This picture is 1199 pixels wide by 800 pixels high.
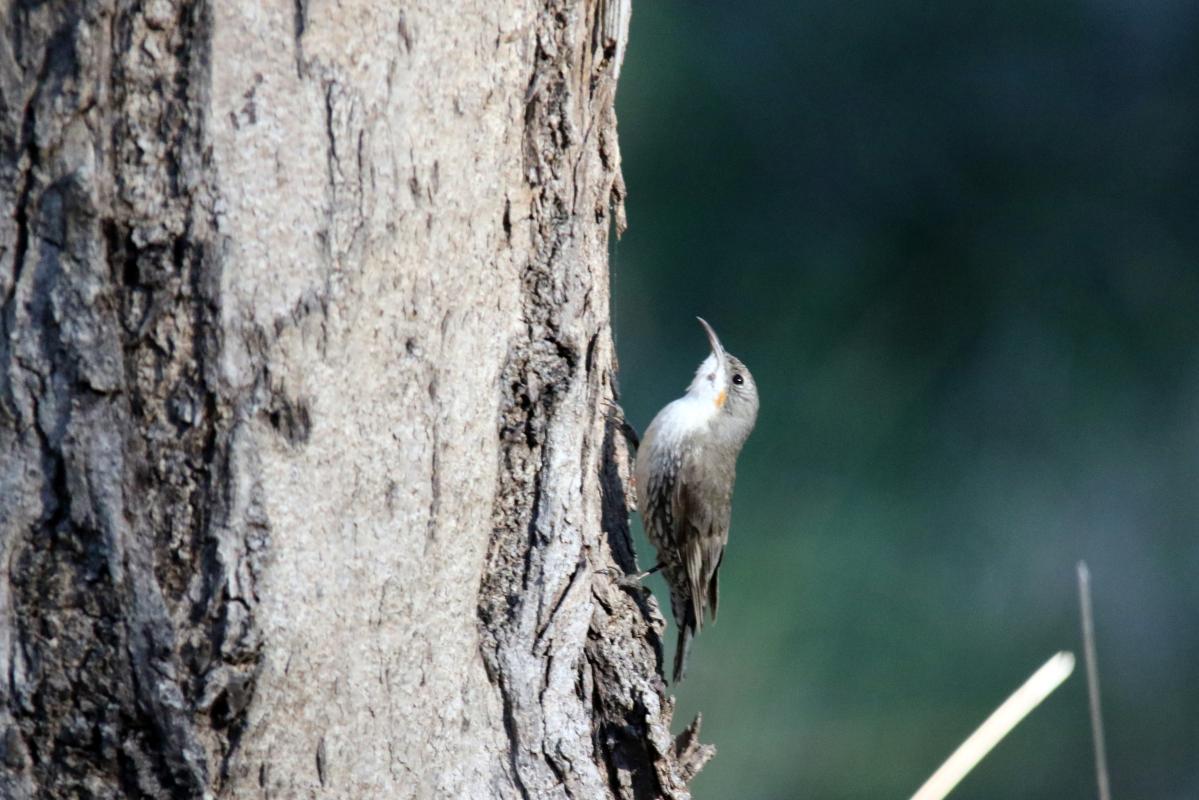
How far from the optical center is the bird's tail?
3.38m

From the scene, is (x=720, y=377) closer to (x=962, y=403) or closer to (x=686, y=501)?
(x=686, y=501)

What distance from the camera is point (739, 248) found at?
5.35 meters

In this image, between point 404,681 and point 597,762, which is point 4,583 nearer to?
point 404,681

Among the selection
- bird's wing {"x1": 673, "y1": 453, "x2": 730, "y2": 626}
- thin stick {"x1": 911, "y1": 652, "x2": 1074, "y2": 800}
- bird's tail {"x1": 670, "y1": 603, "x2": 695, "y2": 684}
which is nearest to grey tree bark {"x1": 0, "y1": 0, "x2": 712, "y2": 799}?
thin stick {"x1": 911, "y1": 652, "x2": 1074, "y2": 800}

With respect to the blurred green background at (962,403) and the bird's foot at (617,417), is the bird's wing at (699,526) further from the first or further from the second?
the blurred green background at (962,403)

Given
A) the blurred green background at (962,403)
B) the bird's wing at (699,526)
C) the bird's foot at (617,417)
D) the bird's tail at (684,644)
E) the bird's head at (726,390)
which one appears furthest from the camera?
the blurred green background at (962,403)

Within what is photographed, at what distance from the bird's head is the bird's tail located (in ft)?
1.94

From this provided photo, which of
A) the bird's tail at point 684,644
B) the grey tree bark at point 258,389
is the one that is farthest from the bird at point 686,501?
the grey tree bark at point 258,389

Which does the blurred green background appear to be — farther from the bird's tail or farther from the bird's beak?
the bird's tail

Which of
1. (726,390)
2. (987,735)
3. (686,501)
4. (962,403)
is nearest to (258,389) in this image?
(987,735)

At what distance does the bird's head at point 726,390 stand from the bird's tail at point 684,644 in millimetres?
590

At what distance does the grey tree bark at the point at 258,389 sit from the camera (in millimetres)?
1472

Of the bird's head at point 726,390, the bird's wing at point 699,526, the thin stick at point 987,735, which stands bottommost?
the thin stick at point 987,735

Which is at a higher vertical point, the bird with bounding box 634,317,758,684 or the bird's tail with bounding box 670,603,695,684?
the bird with bounding box 634,317,758,684
